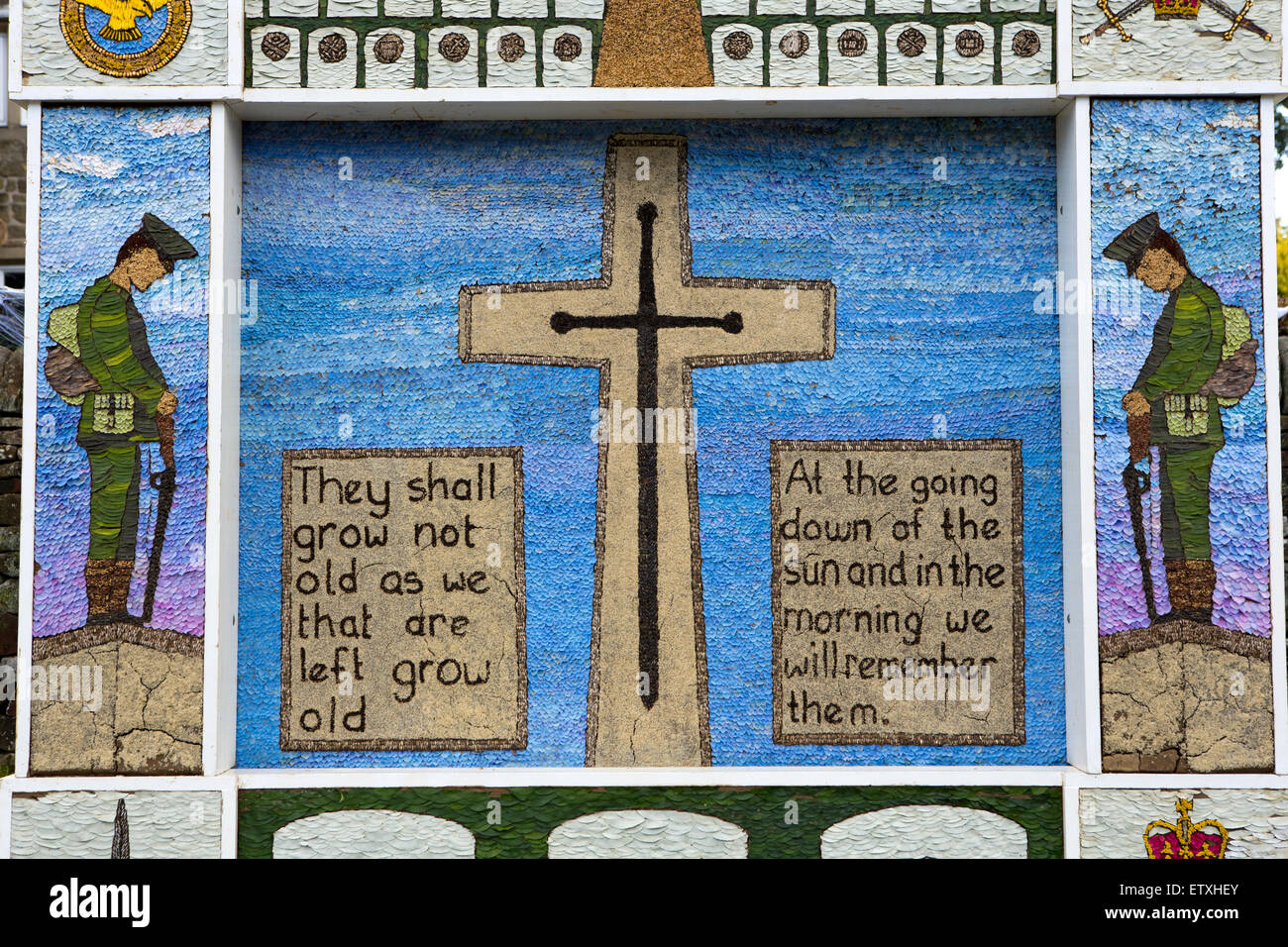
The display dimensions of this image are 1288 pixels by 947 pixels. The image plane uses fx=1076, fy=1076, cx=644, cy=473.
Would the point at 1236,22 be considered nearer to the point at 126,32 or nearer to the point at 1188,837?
the point at 1188,837

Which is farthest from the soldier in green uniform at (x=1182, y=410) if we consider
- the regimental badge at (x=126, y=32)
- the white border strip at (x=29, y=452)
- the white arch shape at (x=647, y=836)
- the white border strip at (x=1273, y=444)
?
the white border strip at (x=29, y=452)

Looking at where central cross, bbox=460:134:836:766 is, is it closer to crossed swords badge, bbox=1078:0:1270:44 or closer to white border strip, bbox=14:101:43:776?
crossed swords badge, bbox=1078:0:1270:44

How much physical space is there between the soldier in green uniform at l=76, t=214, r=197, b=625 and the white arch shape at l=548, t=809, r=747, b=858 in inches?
74.3

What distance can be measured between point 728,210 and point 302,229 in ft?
5.65

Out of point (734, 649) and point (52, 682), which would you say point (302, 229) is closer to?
point (52, 682)

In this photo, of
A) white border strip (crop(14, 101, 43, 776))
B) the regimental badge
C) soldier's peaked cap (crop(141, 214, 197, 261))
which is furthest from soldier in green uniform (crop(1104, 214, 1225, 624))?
white border strip (crop(14, 101, 43, 776))

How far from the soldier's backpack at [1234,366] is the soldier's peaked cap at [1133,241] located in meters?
0.42

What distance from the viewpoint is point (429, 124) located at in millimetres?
4348

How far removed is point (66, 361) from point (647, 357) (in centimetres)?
222

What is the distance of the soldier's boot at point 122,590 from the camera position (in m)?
4.02

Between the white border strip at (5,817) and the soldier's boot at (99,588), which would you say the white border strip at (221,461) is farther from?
the white border strip at (5,817)

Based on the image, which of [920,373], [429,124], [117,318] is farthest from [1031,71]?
[117,318]

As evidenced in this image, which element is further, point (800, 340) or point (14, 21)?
point (800, 340)

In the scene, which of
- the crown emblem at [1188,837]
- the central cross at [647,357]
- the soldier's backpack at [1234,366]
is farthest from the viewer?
the central cross at [647,357]
